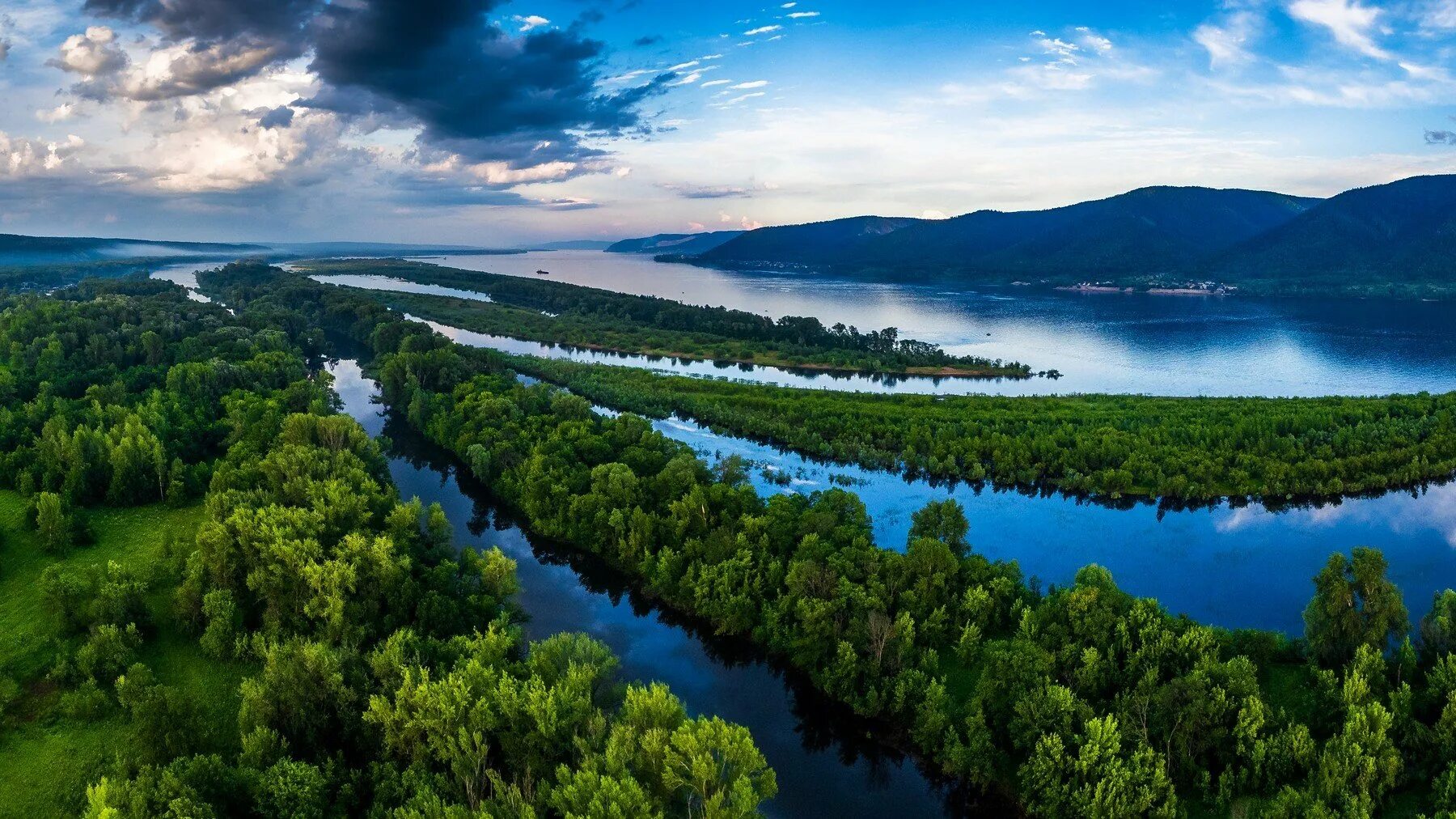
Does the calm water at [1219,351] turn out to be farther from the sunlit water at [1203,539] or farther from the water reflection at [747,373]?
the sunlit water at [1203,539]

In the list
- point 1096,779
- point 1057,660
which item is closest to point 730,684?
point 1057,660

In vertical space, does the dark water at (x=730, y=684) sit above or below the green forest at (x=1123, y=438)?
below

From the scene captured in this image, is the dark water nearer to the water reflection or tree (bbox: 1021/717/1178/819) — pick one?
tree (bbox: 1021/717/1178/819)

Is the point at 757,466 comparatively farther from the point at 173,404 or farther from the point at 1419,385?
the point at 1419,385

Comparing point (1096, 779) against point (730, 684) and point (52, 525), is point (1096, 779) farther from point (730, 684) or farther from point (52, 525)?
point (52, 525)

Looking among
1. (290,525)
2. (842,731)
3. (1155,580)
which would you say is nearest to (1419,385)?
(1155,580)

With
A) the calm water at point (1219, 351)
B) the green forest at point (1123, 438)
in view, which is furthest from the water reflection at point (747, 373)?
the green forest at point (1123, 438)

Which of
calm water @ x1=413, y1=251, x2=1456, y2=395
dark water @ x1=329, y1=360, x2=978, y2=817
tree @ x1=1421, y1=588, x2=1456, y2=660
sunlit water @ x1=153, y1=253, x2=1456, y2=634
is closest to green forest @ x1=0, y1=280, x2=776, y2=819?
dark water @ x1=329, y1=360, x2=978, y2=817
